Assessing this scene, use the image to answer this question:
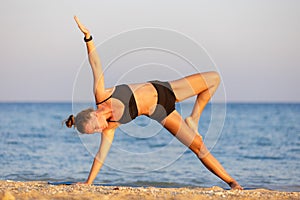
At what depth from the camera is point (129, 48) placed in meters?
7.70

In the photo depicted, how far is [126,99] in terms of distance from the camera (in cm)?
738

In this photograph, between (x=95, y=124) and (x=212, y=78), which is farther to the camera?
(x=212, y=78)

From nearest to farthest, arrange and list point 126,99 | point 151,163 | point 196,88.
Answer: point 126,99 → point 196,88 → point 151,163

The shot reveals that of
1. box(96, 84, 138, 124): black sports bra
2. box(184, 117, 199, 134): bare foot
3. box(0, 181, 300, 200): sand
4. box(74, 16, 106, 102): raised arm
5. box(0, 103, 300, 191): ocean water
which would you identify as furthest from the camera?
box(0, 103, 300, 191): ocean water

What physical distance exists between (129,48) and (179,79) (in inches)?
33.4

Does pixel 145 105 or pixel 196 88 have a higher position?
pixel 196 88

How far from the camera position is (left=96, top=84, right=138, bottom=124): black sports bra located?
24.2 feet

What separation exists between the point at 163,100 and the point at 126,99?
551mm

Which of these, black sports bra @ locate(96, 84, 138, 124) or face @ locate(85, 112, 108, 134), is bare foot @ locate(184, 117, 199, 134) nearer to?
black sports bra @ locate(96, 84, 138, 124)

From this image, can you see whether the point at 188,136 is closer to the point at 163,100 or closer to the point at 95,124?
the point at 163,100

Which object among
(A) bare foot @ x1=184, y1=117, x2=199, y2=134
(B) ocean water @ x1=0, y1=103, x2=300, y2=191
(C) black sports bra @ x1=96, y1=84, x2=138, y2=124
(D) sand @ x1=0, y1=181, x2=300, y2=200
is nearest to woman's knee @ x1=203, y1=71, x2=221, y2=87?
(B) ocean water @ x1=0, y1=103, x2=300, y2=191

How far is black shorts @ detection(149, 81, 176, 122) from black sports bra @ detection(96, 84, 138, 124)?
13.4 inches

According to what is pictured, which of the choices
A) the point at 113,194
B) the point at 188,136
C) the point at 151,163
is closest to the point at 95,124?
the point at 113,194

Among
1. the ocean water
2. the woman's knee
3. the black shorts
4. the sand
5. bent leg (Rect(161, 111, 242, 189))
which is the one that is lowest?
the ocean water
